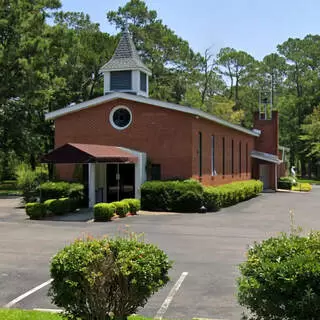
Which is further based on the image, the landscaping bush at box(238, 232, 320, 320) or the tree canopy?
the tree canopy

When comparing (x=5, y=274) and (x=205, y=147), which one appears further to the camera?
(x=205, y=147)

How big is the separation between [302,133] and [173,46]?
72.1 feet

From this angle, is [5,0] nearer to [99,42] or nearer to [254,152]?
[99,42]

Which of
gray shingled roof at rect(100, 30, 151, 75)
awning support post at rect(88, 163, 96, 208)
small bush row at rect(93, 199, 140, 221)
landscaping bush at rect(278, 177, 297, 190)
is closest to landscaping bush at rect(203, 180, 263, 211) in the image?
small bush row at rect(93, 199, 140, 221)

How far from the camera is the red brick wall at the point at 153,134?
961 inches

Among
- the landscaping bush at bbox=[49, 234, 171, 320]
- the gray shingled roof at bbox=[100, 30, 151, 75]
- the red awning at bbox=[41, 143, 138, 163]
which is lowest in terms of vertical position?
the landscaping bush at bbox=[49, 234, 171, 320]

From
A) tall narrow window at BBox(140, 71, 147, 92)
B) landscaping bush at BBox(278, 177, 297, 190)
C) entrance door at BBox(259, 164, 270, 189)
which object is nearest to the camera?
tall narrow window at BBox(140, 71, 147, 92)

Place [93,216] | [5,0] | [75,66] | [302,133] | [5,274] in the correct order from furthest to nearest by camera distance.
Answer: [302,133] → [75,66] → [5,0] → [93,216] → [5,274]

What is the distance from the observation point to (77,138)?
2645 cm

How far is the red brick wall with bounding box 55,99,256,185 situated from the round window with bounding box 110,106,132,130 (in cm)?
23

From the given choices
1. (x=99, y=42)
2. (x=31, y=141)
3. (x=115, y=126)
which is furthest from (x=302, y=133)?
(x=115, y=126)

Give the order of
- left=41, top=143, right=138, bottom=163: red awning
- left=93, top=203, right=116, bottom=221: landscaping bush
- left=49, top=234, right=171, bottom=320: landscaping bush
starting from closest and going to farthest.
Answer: left=49, top=234, right=171, bottom=320: landscaping bush < left=93, top=203, right=116, bottom=221: landscaping bush < left=41, top=143, right=138, bottom=163: red awning

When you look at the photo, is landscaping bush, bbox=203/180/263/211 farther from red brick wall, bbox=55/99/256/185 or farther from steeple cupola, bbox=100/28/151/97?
steeple cupola, bbox=100/28/151/97

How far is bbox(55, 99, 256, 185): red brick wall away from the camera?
24.4 meters
